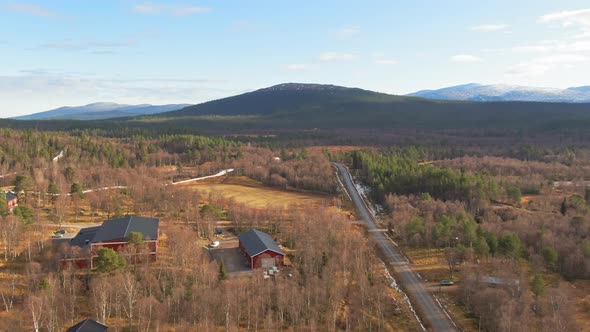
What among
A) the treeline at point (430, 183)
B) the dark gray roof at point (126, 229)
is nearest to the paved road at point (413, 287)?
the treeline at point (430, 183)

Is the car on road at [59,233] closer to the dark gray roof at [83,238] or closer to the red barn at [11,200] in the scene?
the dark gray roof at [83,238]

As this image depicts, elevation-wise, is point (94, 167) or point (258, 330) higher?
point (94, 167)

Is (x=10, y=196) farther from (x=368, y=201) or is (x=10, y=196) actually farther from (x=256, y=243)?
(x=368, y=201)

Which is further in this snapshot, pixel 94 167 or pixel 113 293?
pixel 94 167

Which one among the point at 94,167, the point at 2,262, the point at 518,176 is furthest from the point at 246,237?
the point at 518,176

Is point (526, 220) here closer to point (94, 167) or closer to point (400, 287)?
point (400, 287)

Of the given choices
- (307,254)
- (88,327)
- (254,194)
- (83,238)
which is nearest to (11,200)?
(83,238)
